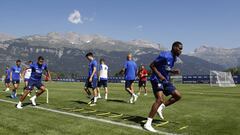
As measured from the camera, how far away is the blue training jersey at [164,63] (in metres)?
9.42

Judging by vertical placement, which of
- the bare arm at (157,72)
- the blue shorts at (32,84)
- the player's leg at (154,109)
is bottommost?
the player's leg at (154,109)

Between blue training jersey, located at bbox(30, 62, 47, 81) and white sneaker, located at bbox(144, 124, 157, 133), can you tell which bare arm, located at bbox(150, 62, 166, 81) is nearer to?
white sneaker, located at bbox(144, 124, 157, 133)

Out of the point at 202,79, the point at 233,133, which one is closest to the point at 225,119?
the point at 233,133

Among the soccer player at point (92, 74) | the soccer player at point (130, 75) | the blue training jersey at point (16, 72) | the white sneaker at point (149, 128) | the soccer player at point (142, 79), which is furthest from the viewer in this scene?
the soccer player at point (142, 79)

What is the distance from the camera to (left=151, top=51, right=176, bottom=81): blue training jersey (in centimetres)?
942

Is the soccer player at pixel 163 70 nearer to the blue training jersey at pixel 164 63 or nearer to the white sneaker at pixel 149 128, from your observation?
the blue training jersey at pixel 164 63

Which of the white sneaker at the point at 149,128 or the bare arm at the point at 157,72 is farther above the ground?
the bare arm at the point at 157,72

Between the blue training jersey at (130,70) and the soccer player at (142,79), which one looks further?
the soccer player at (142,79)

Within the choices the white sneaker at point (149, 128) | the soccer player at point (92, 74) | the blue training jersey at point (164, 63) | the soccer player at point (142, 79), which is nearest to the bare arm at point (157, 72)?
the blue training jersey at point (164, 63)

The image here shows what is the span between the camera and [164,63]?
373 inches

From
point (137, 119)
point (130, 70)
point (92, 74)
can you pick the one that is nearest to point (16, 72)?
point (92, 74)

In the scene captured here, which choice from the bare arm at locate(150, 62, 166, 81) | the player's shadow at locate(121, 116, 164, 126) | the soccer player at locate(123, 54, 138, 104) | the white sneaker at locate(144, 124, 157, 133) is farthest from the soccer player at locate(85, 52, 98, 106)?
the white sneaker at locate(144, 124, 157, 133)

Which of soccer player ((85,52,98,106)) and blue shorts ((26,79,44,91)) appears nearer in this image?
blue shorts ((26,79,44,91))

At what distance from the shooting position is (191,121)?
10.4 metres
